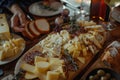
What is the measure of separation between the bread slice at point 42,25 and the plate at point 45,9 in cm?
10

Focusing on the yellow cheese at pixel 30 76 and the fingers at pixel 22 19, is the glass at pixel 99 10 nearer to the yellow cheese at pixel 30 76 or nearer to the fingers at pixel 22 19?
the fingers at pixel 22 19

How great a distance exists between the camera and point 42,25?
1.27 metres

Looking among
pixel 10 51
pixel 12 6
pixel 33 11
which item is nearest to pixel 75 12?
pixel 33 11

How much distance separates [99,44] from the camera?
110 centimetres

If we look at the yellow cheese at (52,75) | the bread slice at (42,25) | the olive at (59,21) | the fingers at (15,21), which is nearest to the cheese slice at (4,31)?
the fingers at (15,21)

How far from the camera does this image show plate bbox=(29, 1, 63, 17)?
1.39 m

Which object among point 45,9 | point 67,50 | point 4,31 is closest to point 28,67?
point 67,50

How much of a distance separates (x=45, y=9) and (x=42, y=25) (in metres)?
0.19

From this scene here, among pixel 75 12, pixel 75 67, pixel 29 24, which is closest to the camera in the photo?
pixel 75 67

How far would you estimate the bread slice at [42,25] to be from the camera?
1.25 meters

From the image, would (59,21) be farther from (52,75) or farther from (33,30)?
(52,75)

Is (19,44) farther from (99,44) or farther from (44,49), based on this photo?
(99,44)

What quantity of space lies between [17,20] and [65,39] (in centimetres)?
33

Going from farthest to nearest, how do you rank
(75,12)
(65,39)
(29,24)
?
(75,12) → (29,24) → (65,39)
